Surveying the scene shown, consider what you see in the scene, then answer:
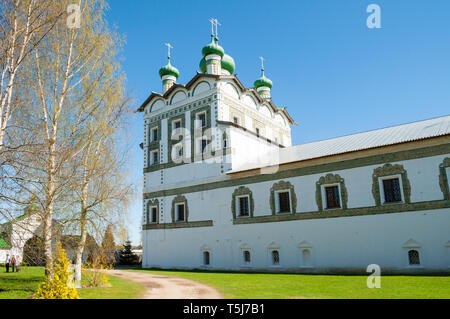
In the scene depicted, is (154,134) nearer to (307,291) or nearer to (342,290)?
(307,291)

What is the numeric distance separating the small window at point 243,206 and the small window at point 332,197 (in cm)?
500

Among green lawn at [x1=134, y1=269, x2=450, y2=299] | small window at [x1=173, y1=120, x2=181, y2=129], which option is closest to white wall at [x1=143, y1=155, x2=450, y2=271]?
green lawn at [x1=134, y1=269, x2=450, y2=299]

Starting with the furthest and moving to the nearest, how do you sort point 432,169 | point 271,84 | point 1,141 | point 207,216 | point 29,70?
1. point 271,84
2. point 207,216
3. point 432,169
4. point 29,70
5. point 1,141

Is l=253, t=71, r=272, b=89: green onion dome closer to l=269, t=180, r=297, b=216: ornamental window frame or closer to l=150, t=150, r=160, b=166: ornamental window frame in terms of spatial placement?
l=150, t=150, r=160, b=166: ornamental window frame

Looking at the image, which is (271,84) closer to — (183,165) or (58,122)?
(183,165)

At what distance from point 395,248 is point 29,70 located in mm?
17129

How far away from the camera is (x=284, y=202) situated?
19.5 metres

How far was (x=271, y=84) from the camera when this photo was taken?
32.4 m

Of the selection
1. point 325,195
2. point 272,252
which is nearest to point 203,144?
point 272,252

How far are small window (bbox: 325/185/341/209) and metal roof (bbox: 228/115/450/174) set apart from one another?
1.83 metres

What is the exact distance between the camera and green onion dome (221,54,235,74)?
28.0 meters

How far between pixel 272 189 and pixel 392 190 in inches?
248

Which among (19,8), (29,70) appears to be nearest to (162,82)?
(29,70)

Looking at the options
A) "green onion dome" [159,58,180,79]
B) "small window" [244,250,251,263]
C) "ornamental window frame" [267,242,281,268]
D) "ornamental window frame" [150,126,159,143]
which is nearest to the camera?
"ornamental window frame" [267,242,281,268]
